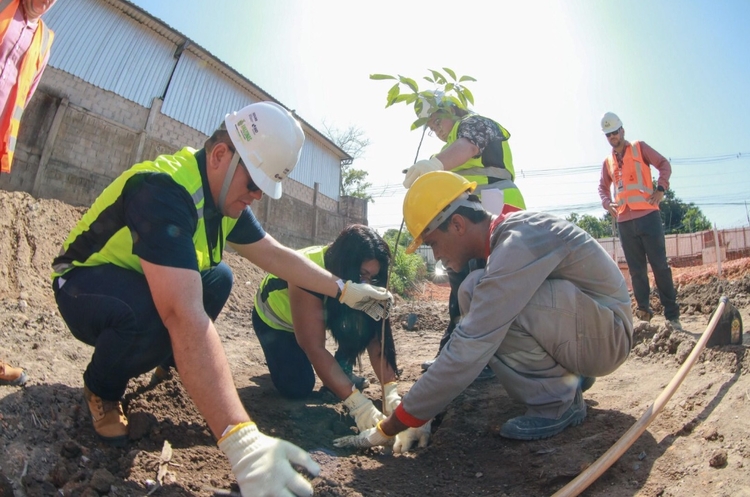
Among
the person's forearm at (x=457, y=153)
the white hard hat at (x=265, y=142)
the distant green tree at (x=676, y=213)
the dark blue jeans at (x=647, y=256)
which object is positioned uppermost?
the distant green tree at (x=676, y=213)

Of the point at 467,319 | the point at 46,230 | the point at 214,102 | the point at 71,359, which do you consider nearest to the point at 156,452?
the point at 71,359

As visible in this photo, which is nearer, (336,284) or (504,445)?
(504,445)

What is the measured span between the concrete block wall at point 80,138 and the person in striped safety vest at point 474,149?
18.8 ft

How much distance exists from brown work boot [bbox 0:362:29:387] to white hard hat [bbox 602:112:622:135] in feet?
16.4

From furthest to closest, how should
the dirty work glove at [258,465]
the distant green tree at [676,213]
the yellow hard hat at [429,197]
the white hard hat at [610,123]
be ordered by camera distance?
the distant green tree at [676,213]
the white hard hat at [610,123]
the yellow hard hat at [429,197]
the dirty work glove at [258,465]

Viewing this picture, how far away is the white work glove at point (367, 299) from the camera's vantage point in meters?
2.61

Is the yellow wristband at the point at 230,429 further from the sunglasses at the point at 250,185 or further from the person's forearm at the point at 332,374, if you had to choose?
the person's forearm at the point at 332,374

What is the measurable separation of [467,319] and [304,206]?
1050 centimetres

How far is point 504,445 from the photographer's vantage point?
84.2 inches

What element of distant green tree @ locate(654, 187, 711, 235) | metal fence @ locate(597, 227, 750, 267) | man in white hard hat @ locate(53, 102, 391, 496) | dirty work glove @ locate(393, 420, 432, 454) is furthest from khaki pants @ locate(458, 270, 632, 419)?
distant green tree @ locate(654, 187, 711, 235)

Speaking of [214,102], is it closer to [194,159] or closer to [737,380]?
[194,159]

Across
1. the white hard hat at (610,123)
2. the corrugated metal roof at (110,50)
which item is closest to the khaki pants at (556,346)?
the white hard hat at (610,123)

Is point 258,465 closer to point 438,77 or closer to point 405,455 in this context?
point 405,455

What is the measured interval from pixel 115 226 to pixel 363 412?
4.71ft
